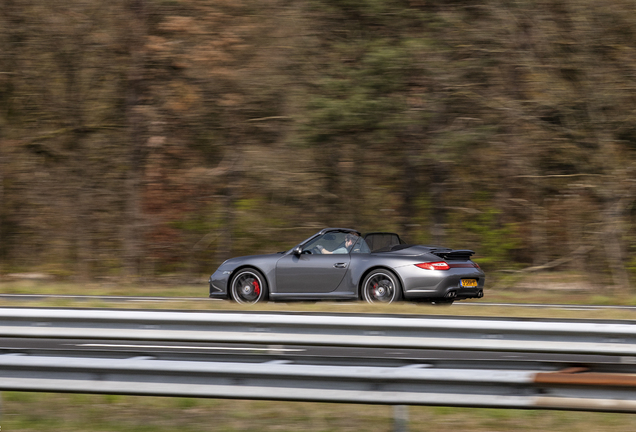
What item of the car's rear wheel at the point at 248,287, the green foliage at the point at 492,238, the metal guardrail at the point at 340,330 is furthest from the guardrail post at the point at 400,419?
the green foliage at the point at 492,238

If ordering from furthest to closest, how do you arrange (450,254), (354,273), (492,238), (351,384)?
1. (492,238)
2. (354,273)
3. (450,254)
4. (351,384)

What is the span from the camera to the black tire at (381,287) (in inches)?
437

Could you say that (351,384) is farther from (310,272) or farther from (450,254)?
(310,272)

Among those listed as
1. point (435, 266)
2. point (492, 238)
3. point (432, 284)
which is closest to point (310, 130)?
point (492, 238)

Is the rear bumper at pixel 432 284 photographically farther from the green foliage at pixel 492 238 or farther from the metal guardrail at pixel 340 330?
the green foliage at pixel 492 238

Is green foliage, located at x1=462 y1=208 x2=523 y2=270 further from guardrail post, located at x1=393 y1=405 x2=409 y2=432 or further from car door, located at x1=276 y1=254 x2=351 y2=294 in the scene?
guardrail post, located at x1=393 y1=405 x2=409 y2=432

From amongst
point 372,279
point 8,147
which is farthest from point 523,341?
point 8,147

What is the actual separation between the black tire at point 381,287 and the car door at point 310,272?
41 cm

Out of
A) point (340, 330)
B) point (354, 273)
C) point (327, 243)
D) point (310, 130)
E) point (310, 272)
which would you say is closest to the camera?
point (340, 330)

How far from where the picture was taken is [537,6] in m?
17.6

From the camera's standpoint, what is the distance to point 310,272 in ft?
38.5

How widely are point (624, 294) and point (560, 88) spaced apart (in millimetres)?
4750

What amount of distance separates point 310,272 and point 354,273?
0.77m

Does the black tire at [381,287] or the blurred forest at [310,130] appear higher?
the blurred forest at [310,130]
